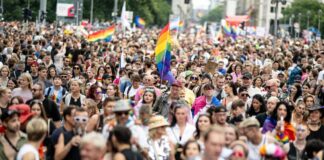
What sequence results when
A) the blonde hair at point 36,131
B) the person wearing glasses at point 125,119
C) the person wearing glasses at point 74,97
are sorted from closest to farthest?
the blonde hair at point 36,131, the person wearing glasses at point 125,119, the person wearing glasses at point 74,97

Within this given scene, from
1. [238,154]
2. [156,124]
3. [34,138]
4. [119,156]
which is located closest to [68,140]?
[34,138]

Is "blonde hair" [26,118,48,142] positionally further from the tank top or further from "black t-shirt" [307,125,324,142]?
"black t-shirt" [307,125,324,142]

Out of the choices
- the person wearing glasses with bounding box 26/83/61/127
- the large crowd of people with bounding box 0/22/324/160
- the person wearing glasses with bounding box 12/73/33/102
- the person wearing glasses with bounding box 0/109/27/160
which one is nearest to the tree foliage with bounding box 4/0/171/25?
the large crowd of people with bounding box 0/22/324/160

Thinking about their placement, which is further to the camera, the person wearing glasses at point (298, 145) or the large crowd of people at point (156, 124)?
the person wearing glasses at point (298, 145)

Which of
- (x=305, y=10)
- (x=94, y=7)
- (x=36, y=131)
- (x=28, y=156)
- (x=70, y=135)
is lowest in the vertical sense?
(x=28, y=156)

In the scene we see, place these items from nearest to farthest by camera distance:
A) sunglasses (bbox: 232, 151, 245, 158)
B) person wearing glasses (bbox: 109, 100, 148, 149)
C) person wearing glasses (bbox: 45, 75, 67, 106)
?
1. sunglasses (bbox: 232, 151, 245, 158)
2. person wearing glasses (bbox: 109, 100, 148, 149)
3. person wearing glasses (bbox: 45, 75, 67, 106)

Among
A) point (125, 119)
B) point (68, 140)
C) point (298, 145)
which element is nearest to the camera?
point (125, 119)

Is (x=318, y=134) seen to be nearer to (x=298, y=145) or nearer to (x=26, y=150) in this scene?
(x=298, y=145)

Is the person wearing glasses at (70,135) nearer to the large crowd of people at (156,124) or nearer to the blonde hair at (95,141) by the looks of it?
the large crowd of people at (156,124)

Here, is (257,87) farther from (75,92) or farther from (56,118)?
(56,118)

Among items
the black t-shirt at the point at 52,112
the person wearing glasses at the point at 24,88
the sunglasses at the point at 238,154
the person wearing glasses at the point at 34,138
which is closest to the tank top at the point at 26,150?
the person wearing glasses at the point at 34,138

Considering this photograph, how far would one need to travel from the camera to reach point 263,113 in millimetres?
14461

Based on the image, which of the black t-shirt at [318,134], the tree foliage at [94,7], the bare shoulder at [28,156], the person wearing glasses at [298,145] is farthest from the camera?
the tree foliage at [94,7]

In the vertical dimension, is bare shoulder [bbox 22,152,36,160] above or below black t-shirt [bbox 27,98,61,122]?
below
